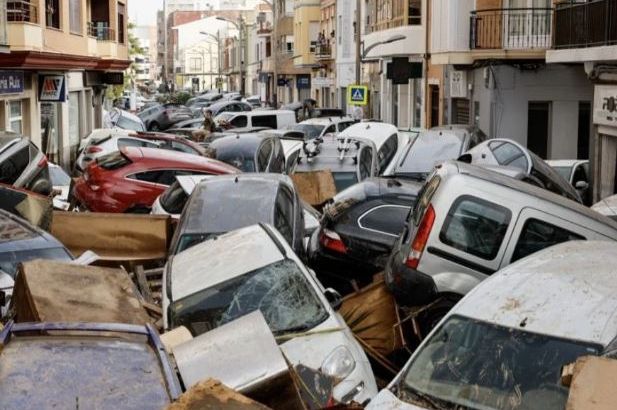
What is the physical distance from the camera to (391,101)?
42.8 metres

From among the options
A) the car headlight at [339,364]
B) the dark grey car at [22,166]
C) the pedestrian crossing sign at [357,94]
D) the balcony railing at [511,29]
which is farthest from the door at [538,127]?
the car headlight at [339,364]

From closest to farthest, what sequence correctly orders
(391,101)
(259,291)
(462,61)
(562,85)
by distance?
(259,291)
(562,85)
(462,61)
(391,101)

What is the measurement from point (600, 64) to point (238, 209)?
8549 mm

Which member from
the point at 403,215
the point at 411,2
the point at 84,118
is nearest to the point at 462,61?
the point at 411,2

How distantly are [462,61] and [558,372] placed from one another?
22252 millimetres

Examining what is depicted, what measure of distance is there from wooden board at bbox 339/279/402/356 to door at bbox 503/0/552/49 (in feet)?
53.0

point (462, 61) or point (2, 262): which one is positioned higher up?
point (462, 61)

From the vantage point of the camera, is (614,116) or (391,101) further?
(391,101)

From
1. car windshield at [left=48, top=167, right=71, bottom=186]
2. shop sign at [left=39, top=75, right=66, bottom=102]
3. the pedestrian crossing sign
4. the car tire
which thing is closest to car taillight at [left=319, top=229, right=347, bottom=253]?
the car tire

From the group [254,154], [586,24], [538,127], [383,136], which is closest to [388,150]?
[383,136]

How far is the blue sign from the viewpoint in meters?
22.6

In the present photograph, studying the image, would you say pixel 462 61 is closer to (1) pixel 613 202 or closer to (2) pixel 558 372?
(1) pixel 613 202

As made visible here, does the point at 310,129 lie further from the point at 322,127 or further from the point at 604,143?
the point at 604,143

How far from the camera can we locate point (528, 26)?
2488cm
